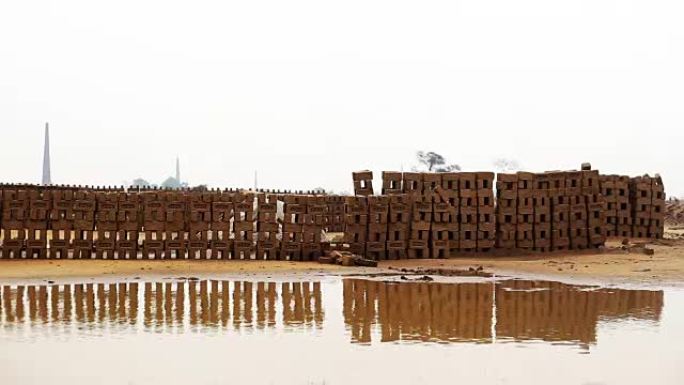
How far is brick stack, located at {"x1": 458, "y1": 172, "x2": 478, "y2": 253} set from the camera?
23734mm

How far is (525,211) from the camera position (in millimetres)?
24094

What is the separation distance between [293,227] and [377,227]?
227cm

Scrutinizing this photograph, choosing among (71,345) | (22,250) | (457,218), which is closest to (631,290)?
(457,218)

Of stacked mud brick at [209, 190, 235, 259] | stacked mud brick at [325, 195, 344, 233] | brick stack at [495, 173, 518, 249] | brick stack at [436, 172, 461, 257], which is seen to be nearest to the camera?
stacked mud brick at [209, 190, 235, 259]

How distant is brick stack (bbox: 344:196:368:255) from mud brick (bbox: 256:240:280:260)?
1.89 m

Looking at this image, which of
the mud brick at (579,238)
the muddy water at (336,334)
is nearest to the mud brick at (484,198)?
the mud brick at (579,238)

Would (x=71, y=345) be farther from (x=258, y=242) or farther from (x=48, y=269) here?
(x=258, y=242)

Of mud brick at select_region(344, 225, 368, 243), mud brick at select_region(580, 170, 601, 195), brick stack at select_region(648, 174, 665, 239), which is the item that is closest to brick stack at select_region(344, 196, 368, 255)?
mud brick at select_region(344, 225, 368, 243)

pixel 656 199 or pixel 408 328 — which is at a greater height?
pixel 656 199

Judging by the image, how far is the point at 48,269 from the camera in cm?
1998

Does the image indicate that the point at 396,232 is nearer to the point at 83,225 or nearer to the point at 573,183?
the point at 573,183

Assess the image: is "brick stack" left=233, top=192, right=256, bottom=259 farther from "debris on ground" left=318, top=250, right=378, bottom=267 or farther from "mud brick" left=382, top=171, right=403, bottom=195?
"mud brick" left=382, top=171, right=403, bottom=195

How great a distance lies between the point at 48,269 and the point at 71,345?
10.1 metres

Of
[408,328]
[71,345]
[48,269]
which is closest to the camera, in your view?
[71,345]
